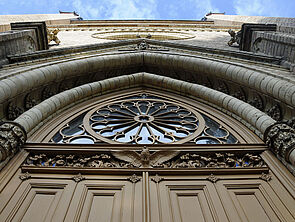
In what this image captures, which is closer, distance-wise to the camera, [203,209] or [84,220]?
[84,220]

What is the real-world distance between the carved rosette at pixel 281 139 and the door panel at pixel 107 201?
236 centimetres

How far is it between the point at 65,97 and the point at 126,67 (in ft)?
9.47

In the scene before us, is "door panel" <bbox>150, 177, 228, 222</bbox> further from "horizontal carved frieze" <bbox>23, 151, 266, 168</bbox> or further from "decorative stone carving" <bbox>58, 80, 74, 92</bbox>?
"decorative stone carving" <bbox>58, 80, 74, 92</bbox>

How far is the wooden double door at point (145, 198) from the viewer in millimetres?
3482

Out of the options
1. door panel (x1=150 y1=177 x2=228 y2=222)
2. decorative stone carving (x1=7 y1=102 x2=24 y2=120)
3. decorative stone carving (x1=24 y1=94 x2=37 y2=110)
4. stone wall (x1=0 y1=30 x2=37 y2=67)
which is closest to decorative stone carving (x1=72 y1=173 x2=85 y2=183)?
door panel (x1=150 y1=177 x2=228 y2=222)

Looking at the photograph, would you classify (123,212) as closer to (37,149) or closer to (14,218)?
(14,218)

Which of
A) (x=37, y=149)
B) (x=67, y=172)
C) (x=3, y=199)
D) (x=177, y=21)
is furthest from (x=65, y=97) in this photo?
(x=177, y=21)

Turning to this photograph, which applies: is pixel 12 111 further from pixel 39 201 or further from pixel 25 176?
pixel 39 201

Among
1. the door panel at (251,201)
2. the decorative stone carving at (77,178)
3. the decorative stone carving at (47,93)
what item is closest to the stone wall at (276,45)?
the door panel at (251,201)

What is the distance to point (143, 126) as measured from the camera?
6.29 metres

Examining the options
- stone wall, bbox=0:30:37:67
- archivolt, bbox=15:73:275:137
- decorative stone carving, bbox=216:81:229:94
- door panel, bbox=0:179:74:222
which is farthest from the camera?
stone wall, bbox=0:30:37:67

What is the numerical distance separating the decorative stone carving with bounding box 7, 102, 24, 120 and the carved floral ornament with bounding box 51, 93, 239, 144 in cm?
92

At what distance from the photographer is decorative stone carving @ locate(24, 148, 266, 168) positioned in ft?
14.6

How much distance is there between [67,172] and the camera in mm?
4250
